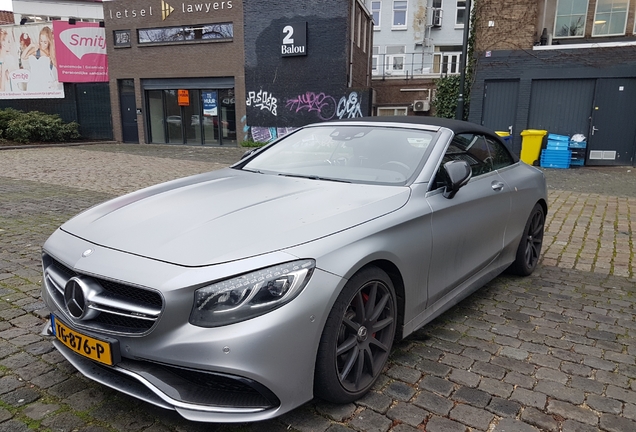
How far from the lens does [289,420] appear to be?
248cm

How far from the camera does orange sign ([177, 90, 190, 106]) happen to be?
22.9m

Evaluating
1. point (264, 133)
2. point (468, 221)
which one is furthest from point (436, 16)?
point (468, 221)

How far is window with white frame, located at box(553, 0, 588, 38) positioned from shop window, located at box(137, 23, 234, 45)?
12.9 m

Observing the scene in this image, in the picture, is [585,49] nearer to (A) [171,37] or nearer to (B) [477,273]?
(B) [477,273]

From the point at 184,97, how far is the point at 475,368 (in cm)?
2215

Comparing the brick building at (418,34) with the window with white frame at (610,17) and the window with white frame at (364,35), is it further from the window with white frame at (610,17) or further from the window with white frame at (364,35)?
the window with white frame at (610,17)

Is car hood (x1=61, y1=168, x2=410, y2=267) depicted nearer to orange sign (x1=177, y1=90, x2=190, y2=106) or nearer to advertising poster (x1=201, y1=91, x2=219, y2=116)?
advertising poster (x1=201, y1=91, x2=219, y2=116)

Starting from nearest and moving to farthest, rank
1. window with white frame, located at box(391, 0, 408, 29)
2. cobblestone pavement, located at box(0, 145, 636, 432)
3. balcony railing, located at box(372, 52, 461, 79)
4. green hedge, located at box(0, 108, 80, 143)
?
cobblestone pavement, located at box(0, 145, 636, 432) → green hedge, located at box(0, 108, 80, 143) → balcony railing, located at box(372, 52, 461, 79) → window with white frame, located at box(391, 0, 408, 29)

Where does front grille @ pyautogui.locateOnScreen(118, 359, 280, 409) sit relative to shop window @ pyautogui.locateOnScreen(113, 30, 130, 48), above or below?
below

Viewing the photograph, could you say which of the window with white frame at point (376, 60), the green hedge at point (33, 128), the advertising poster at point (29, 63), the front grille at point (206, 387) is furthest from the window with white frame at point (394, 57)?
the front grille at point (206, 387)

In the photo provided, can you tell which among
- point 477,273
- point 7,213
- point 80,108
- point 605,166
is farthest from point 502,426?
point 80,108

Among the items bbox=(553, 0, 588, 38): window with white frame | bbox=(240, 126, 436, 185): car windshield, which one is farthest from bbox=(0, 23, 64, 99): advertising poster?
bbox=(240, 126, 436, 185): car windshield

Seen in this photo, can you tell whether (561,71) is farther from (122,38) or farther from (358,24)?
(122,38)

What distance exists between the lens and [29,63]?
25938 mm
